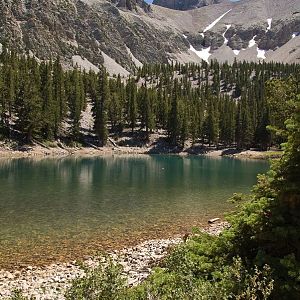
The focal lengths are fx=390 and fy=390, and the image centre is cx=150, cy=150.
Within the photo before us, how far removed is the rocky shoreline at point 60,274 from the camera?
49.2 feet

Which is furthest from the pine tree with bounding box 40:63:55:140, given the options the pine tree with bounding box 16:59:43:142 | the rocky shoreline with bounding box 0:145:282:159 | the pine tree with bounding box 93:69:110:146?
the pine tree with bounding box 93:69:110:146

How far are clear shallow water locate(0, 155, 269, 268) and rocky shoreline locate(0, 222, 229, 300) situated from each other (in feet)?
4.67

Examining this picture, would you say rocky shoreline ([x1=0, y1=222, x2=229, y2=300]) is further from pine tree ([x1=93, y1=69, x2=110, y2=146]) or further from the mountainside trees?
pine tree ([x1=93, y1=69, x2=110, y2=146])

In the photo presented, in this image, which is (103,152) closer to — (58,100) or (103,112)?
(103,112)

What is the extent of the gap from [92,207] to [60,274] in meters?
15.7

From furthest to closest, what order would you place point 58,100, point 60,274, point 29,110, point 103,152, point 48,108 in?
point 58,100 < point 103,152 < point 48,108 < point 29,110 < point 60,274

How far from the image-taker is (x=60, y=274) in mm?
17156

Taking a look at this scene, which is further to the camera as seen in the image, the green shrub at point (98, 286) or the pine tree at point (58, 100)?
the pine tree at point (58, 100)

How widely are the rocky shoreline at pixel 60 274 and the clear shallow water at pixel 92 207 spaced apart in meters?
1.42

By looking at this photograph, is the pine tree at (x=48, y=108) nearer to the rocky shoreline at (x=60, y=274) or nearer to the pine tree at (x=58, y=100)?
the pine tree at (x=58, y=100)

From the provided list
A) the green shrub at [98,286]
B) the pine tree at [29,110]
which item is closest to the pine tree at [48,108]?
the pine tree at [29,110]

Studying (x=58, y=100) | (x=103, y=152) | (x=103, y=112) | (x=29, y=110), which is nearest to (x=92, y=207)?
(x=29, y=110)

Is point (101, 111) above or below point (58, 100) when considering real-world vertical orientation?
below

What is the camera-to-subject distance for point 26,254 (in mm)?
20141
